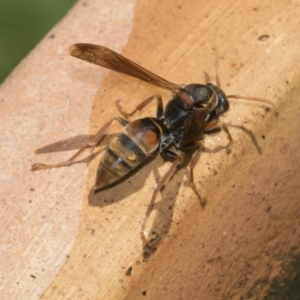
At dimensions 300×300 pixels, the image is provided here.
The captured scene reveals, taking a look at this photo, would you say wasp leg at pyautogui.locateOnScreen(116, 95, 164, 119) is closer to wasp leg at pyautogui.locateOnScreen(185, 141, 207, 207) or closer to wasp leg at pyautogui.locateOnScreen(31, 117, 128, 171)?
wasp leg at pyautogui.locateOnScreen(31, 117, 128, 171)

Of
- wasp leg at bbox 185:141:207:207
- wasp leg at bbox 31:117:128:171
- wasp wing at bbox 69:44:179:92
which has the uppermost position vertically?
wasp wing at bbox 69:44:179:92

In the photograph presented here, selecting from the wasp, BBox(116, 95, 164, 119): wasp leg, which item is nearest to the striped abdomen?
the wasp

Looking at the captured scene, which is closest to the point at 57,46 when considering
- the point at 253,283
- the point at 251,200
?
the point at 251,200

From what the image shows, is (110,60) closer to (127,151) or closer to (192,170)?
(127,151)

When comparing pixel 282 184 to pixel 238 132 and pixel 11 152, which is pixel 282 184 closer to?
pixel 238 132

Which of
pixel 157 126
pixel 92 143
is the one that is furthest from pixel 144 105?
pixel 92 143

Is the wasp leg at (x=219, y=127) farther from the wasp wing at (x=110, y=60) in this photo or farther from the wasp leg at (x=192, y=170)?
the wasp wing at (x=110, y=60)

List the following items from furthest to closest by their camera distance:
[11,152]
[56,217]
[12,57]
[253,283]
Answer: [12,57], [253,283], [11,152], [56,217]
